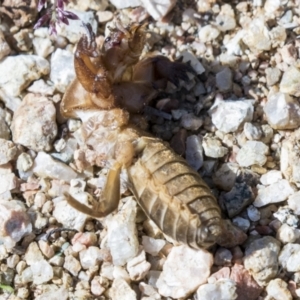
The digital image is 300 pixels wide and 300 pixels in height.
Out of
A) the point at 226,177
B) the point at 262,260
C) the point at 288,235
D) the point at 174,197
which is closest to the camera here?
the point at 174,197

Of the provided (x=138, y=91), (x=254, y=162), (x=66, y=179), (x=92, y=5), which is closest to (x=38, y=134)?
(x=66, y=179)

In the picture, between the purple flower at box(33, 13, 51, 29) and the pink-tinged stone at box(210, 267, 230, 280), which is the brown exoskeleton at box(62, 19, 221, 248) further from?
the purple flower at box(33, 13, 51, 29)

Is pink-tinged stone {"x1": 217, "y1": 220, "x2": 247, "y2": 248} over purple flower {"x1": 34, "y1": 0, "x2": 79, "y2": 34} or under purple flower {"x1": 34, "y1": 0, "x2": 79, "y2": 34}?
under

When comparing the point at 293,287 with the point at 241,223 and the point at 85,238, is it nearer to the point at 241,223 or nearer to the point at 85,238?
the point at 241,223

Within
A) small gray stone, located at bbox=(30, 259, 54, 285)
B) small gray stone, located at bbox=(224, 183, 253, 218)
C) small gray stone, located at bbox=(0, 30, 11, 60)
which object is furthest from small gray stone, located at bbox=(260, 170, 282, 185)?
small gray stone, located at bbox=(0, 30, 11, 60)

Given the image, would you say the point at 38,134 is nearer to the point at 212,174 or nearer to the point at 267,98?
the point at 212,174

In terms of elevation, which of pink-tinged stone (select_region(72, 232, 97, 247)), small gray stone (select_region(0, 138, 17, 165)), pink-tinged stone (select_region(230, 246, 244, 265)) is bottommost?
pink-tinged stone (select_region(230, 246, 244, 265))

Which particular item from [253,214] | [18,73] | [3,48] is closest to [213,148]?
[253,214]
